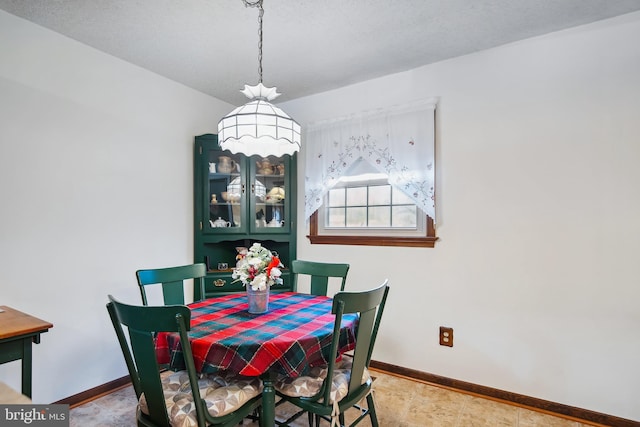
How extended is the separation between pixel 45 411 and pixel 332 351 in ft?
3.56

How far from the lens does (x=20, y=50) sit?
219 cm

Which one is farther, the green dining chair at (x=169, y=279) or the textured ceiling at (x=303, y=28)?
the green dining chair at (x=169, y=279)

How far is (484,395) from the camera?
98.2 inches

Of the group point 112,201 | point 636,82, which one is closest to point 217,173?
point 112,201

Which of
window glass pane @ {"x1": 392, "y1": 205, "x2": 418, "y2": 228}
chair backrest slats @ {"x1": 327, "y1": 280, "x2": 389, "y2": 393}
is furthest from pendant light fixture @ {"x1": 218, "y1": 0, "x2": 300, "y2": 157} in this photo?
window glass pane @ {"x1": 392, "y1": 205, "x2": 418, "y2": 228}

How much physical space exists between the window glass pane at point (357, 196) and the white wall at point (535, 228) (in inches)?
21.5

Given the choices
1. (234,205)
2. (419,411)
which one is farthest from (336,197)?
(419,411)

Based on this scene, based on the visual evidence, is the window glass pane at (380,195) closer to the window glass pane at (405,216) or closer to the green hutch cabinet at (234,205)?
the window glass pane at (405,216)

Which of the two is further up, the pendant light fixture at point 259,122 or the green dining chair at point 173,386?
the pendant light fixture at point 259,122

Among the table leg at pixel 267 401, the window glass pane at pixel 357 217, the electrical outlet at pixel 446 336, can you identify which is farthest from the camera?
the window glass pane at pixel 357 217

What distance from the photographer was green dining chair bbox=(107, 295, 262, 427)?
1.28 m

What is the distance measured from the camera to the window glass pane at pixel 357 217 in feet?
10.4

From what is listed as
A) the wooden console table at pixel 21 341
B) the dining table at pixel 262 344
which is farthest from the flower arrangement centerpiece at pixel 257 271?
the wooden console table at pixel 21 341

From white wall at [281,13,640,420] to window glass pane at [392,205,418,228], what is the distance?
0.72 ft
